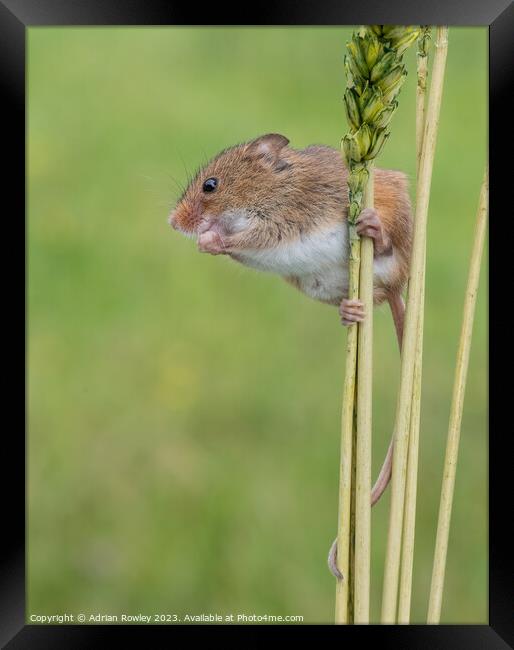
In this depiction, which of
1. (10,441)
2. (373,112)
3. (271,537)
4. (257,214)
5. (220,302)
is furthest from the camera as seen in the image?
(220,302)

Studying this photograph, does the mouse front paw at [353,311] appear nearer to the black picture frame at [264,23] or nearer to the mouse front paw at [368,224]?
the mouse front paw at [368,224]

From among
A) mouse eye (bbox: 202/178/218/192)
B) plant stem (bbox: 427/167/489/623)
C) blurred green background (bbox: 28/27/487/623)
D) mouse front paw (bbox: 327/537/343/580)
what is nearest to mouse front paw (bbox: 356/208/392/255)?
plant stem (bbox: 427/167/489/623)

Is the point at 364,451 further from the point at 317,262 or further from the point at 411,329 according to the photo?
the point at 317,262

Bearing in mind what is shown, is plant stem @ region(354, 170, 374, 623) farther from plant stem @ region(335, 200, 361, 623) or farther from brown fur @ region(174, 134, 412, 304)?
brown fur @ region(174, 134, 412, 304)

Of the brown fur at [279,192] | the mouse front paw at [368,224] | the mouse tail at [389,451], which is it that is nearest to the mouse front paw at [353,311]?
the mouse front paw at [368,224]

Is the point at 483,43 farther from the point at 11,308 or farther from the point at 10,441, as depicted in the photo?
the point at 10,441

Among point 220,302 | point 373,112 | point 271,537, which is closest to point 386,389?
point 271,537

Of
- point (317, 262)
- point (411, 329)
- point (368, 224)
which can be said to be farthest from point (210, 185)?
point (411, 329)
